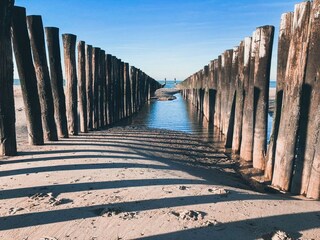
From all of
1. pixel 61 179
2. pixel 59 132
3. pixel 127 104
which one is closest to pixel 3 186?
pixel 61 179

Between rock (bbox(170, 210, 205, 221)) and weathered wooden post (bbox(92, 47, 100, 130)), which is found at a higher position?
weathered wooden post (bbox(92, 47, 100, 130))

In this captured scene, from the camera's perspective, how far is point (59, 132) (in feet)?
25.8

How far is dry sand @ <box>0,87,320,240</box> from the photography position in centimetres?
323

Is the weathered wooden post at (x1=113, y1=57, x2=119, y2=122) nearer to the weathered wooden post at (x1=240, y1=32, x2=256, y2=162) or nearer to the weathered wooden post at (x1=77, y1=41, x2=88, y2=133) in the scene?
the weathered wooden post at (x1=77, y1=41, x2=88, y2=133)

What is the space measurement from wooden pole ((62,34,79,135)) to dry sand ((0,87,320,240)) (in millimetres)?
3041

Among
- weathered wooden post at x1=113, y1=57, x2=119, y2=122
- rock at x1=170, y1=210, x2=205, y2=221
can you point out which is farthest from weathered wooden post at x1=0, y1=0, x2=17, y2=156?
weathered wooden post at x1=113, y1=57, x2=119, y2=122

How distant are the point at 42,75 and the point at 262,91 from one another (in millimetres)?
4672

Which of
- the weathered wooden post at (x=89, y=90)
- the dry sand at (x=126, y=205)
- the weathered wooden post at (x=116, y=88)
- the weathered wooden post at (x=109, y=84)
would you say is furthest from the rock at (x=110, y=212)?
the weathered wooden post at (x=116, y=88)

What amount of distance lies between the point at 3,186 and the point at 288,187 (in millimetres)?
4168

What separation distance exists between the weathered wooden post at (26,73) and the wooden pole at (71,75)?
2128 mm

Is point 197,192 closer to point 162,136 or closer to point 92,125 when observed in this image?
point 162,136

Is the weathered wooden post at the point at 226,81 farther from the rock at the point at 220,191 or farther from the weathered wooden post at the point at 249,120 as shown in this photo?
the rock at the point at 220,191

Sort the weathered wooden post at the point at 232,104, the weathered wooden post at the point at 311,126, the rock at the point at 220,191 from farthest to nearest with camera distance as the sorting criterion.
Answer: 1. the weathered wooden post at the point at 232,104
2. the weathered wooden post at the point at 311,126
3. the rock at the point at 220,191

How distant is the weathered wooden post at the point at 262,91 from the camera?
6.86m
